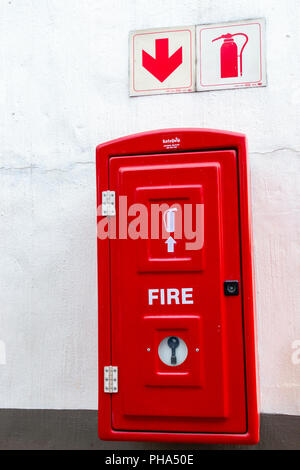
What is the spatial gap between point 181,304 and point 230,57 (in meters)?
1.77

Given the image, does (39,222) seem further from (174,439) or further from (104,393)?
(174,439)

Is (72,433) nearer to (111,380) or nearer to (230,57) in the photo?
(111,380)

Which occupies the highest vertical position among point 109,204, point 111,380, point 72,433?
point 109,204

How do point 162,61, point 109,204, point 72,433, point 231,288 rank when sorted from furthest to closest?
point 162,61 < point 72,433 < point 109,204 < point 231,288

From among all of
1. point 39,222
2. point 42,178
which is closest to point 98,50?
point 42,178

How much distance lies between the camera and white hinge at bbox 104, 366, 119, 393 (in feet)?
9.46

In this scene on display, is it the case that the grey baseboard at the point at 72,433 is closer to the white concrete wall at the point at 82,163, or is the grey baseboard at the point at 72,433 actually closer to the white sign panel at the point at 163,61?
the white concrete wall at the point at 82,163

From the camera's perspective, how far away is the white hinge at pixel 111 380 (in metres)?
2.88

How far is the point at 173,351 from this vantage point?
9.30ft

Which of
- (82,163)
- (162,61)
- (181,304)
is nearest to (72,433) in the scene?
(181,304)

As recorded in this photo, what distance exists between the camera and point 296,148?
3.57 metres

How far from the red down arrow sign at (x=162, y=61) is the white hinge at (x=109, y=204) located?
117 cm

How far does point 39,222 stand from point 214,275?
58.4 inches

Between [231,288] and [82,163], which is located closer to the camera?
[231,288]
